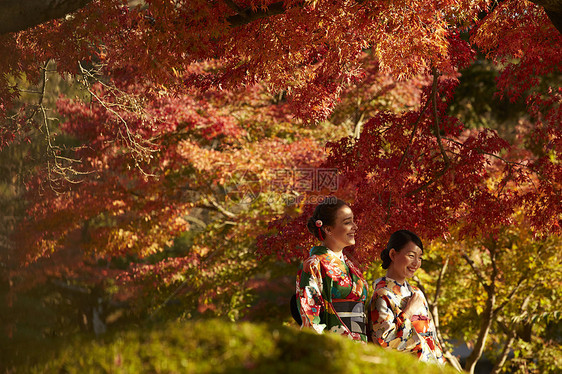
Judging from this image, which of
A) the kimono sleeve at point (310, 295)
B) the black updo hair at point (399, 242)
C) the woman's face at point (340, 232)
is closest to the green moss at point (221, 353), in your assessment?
the kimono sleeve at point (310, 295)

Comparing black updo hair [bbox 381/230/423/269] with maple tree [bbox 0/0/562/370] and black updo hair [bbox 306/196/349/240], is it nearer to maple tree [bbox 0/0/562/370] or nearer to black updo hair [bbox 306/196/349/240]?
black updo hair [bbox 306/196/349/240]

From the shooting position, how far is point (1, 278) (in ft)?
25.0

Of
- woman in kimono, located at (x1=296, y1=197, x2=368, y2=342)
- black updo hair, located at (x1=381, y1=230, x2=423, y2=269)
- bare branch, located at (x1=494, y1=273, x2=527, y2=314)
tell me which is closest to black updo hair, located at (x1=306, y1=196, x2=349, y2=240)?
woman in kimono, located at (x1=296, y1=197, x2=368, y2=342)

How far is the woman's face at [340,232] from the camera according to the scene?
2711 millimetres

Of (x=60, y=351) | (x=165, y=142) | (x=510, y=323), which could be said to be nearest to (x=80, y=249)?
(x=165, y=142)

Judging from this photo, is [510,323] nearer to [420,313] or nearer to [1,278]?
[420,313]

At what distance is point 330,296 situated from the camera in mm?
2535

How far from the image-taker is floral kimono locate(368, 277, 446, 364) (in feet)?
8.57

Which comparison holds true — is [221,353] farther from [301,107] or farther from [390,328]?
[301,107]

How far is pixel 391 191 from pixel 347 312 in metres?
1.67

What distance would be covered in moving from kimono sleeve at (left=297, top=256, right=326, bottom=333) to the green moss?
2.29 ft

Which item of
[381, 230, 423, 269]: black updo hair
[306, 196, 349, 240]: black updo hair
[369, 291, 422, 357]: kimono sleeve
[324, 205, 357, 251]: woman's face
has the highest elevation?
[306, 196, 349, 240]: black updo hair

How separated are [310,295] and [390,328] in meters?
0.46

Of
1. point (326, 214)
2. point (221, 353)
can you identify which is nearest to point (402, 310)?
point (326, 214)
